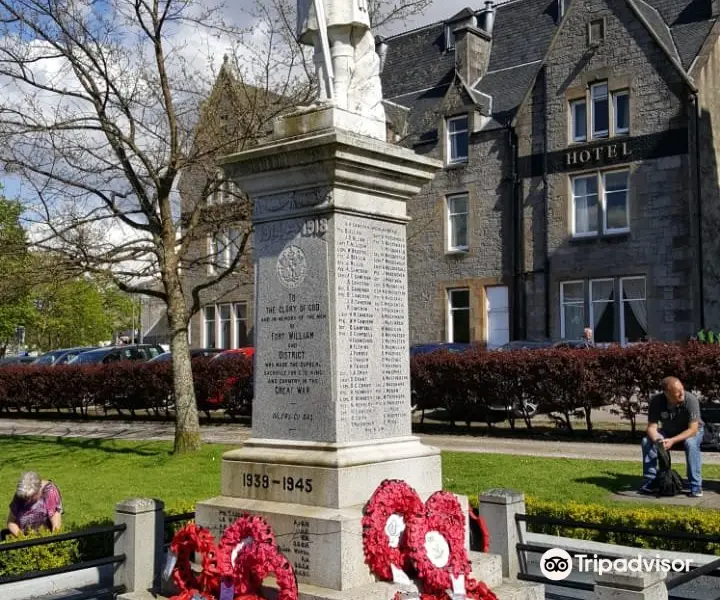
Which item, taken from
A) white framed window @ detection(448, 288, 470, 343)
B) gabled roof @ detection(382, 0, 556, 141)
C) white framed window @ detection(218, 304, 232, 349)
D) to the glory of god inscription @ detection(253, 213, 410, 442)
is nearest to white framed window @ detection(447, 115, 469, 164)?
gabled roof @ detection(382, 0, 556, 141)

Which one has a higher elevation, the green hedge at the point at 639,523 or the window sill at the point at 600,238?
the window sill at the point at 600,238

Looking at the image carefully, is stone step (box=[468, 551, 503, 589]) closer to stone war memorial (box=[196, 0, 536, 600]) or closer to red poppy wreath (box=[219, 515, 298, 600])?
stone war memorial (box=[196, 0, 536, 600])

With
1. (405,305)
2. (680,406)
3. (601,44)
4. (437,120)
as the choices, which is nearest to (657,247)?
(601,44)

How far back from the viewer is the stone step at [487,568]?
669cm

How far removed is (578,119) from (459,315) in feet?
28.3

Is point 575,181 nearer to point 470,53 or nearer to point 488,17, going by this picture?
point 470,53

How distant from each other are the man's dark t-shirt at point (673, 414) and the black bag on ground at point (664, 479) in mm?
562

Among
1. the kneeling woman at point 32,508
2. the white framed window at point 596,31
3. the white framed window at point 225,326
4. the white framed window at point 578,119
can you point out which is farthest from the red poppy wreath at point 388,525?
the white framed window at point 225,326

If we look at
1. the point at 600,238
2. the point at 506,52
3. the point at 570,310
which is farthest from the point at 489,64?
Result: the point at 570,310

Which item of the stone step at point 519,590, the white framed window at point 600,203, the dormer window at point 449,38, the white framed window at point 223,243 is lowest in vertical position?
the stone step at point 519,590

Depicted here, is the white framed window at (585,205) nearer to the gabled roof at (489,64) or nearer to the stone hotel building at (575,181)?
the stone hotel building at (575,181)

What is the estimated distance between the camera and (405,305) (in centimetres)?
734

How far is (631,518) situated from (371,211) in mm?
4206

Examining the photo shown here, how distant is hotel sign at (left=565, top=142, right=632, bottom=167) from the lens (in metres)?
31.4
